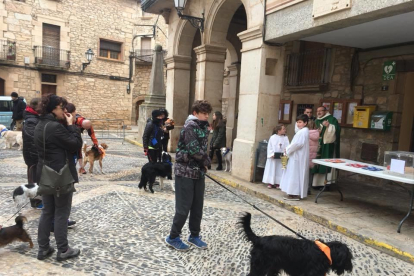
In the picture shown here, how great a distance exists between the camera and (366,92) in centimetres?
732

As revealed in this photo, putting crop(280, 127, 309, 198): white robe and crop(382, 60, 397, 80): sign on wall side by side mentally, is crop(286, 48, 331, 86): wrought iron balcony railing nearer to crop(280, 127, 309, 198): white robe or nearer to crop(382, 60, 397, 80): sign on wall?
crop(382, 60, 397, 80): sign on wall

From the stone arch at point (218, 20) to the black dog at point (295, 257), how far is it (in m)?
7.00

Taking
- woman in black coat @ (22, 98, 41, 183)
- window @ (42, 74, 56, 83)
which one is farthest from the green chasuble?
window @ (42, 74, 56, 83)

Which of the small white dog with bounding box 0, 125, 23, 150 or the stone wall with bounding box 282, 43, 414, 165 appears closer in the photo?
the stone wall with bounding box 282, 43, 414, 165

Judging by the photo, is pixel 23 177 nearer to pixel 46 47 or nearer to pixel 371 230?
pixel 371 230

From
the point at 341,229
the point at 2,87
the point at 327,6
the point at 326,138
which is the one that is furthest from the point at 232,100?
the point at 2,87

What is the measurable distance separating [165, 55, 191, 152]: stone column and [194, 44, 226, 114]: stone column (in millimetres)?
1660

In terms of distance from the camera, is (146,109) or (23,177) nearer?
(23,177)

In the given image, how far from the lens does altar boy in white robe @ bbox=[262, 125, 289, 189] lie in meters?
6.23

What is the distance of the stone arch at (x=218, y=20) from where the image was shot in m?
8.25

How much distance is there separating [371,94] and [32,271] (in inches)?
292

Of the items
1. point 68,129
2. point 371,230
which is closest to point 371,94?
point 371,230

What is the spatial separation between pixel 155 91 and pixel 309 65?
6.81 meters

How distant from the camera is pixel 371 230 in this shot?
14.2ft
